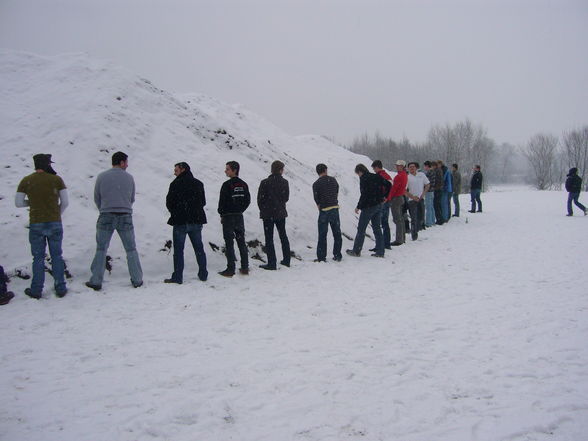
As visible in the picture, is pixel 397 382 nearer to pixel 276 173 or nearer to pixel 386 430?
pixel 386 430

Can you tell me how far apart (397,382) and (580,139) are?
3059 inches

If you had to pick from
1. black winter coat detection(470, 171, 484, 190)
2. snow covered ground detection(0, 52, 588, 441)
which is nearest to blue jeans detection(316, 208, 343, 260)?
snow covered ground detection(0, 52, 588, 441)

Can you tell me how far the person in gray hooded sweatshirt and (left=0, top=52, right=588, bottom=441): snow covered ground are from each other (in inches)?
16.6

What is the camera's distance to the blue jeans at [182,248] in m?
7.77

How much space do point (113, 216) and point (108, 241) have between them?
0.49m

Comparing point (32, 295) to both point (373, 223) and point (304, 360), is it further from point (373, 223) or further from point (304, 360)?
point (373, 223)

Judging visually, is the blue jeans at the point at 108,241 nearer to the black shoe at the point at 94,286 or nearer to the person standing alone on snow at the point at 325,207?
the black shoe at the point at 94,286

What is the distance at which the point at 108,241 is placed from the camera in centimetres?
732

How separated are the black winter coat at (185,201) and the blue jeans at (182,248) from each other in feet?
0.48

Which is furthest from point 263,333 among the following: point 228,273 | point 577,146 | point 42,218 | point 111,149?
point 577,146

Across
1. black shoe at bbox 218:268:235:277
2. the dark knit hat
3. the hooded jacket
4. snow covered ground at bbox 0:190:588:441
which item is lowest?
snow covered ground at bbox 0:190:588:441

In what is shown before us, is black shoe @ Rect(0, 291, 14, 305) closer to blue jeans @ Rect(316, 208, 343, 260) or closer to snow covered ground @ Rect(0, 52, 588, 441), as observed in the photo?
snow covered ground @ Rect(0, 52, 588, 441)

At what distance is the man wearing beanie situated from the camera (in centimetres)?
662

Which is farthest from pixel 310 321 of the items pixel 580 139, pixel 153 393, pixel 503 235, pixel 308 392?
pixel 580 139
